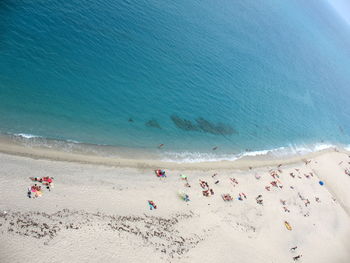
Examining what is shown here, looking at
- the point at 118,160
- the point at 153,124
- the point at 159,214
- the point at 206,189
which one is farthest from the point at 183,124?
the point at 159,214

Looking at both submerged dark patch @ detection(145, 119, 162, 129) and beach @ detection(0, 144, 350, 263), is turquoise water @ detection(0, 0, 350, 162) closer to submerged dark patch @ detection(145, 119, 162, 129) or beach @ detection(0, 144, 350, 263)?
submerged dark patch @ detection(145, 119, 162, 129)

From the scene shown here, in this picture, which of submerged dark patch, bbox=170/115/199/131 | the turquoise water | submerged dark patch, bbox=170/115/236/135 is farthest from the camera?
submerged dark patch, bbox=170/115/236/135

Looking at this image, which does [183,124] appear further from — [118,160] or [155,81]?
[118,160]

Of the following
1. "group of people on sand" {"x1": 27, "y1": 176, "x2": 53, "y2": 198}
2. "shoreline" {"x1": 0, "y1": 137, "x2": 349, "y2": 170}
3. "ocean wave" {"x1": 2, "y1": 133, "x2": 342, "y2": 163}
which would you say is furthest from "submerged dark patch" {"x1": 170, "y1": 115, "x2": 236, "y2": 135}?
"group of people on sand" {"x1": 27, "y1": 176, "x2": 53, "y2": 198}

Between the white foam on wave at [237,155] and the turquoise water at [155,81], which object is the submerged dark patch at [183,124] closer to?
the turquoise water at [155,81]

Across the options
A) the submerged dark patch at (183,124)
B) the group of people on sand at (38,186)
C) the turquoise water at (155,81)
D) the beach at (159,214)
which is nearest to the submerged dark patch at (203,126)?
the submerged dark patch at (183,124)
